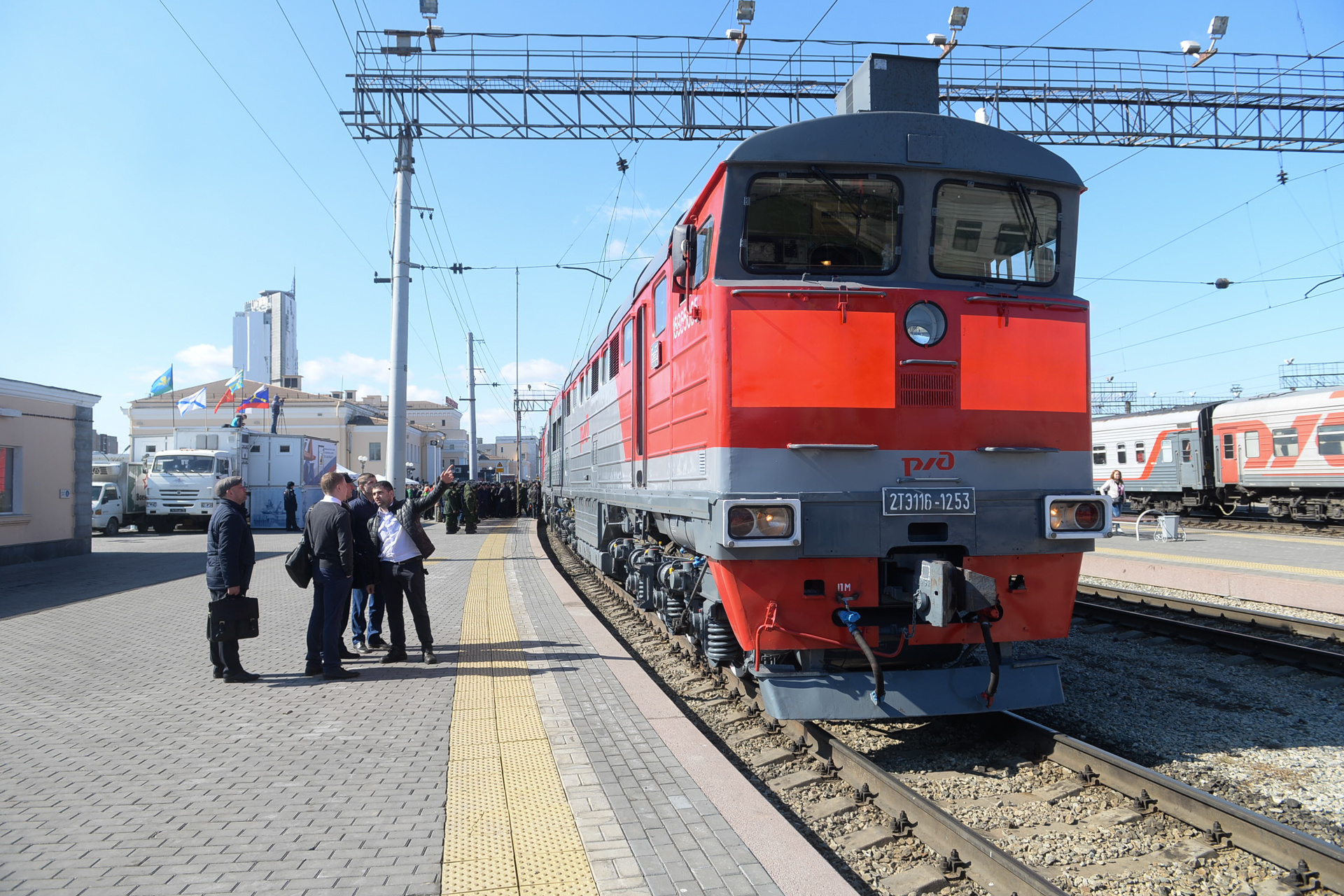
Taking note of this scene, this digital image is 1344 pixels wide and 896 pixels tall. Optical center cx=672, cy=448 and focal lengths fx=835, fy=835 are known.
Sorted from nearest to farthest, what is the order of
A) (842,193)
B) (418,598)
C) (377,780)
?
(377,780)
(842,193)
(418,598)

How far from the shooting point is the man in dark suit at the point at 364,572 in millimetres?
7695

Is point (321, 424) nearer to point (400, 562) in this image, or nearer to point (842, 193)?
point (400, 562)

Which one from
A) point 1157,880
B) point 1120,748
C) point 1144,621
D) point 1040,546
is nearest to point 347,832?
point 1157,880

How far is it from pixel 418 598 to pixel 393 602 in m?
0.38

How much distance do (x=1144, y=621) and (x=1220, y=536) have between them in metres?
12.5

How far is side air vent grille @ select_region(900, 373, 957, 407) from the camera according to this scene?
5.19 m

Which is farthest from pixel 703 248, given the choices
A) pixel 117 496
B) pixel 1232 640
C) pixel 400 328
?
pixel 117 496

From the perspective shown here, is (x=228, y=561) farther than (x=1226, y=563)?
No

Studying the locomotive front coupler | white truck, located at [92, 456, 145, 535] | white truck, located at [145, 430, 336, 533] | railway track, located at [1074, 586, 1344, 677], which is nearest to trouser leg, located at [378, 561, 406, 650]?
the locomotive front coupler

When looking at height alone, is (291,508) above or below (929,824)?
above

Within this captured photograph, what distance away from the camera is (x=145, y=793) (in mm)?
4379

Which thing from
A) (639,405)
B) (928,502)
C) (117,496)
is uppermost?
(639,405)

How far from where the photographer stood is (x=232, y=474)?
28.0 metres

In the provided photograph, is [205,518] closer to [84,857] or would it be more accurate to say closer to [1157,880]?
[84,857]
